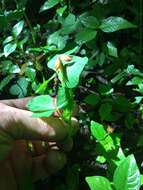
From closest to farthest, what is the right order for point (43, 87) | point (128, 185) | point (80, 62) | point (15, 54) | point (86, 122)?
point (128, 185)
point (80, 62)
point (43, 87)
point (86, 122)
point (15, 54)

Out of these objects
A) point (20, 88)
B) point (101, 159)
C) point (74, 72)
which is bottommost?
point (101, 159)

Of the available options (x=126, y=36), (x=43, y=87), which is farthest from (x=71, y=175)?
(x=126, y=36)

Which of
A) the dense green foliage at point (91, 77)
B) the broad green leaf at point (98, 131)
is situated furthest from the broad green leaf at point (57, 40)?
the broad green leaf at point (98, 131)

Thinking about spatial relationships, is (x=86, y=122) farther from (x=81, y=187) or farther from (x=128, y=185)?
(x=128, y=185)

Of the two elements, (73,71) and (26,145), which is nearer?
(73,71)

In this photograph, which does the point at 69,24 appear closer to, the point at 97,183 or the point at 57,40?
the point at 57,40

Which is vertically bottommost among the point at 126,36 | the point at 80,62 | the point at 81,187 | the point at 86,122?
the point at 81,187

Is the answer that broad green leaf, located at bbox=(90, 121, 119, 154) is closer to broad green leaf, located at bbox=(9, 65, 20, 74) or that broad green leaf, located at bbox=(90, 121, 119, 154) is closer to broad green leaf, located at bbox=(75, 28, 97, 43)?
A: broad green leaf, located at bbox=(75, 28, 97, 43)

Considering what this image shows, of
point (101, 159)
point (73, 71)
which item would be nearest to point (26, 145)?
point (101, 159)
